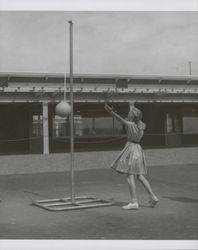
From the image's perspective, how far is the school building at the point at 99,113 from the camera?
2548 cm

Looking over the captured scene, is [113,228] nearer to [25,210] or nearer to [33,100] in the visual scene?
[25,210]

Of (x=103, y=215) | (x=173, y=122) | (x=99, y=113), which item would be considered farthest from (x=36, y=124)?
(x=103, y=215)

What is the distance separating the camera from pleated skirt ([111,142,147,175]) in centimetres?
804

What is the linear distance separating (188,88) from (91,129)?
6.85 meters

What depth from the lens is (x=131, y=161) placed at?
26.4ft

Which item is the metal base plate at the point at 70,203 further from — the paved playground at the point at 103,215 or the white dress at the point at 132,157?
the white dress at the point at 132,157

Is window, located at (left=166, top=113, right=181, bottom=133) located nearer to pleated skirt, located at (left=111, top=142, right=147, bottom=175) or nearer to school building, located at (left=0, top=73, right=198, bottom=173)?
school building, located at (left=0, top=73, right=198, bottom=173)

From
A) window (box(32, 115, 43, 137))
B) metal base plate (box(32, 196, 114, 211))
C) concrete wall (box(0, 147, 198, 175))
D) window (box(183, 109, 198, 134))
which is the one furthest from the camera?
window (box(183, 109, 198, 134))

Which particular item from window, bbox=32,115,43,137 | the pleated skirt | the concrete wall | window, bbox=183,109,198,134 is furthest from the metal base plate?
window, bbox=183,109,198,134

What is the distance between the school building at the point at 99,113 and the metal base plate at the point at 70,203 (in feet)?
47.0

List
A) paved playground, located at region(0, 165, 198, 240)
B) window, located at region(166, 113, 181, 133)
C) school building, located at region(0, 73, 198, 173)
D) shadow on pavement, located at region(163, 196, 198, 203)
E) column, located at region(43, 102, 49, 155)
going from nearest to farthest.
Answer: paved playground, located at region(0, 165, 198, 240) < shadow on pavement, located at region(163, 196, 198, 203) < column, located at region(43, 102, 49, 155) < school building, located at region(0, 73, 198, 173) < window, located at region(166, 113, 181, 133)

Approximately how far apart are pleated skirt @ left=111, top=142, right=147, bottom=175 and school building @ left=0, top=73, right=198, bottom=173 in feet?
50.0

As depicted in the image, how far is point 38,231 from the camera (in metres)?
6.35

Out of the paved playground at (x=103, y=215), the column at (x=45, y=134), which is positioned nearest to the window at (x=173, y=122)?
the column at (x=45, y=134)
